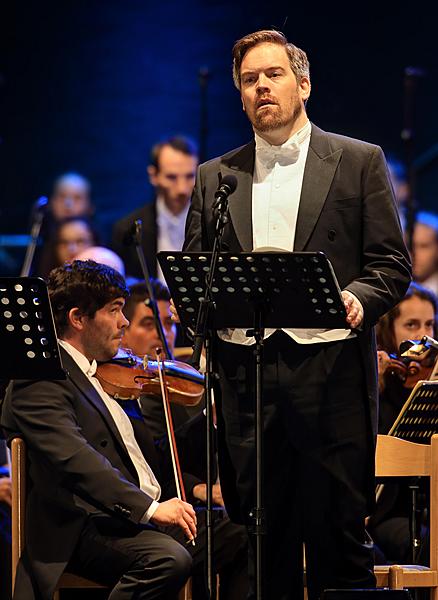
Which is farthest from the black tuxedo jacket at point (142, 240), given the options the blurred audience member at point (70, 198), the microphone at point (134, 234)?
the microphone at point (134, 234)

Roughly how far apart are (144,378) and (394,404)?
1.26 m

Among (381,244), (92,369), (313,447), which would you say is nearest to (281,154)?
(381,244)

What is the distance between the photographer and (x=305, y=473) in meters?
3.47

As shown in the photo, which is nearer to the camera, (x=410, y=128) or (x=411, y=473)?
(x=411, y=473)

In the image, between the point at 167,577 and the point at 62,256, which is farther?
the point at 62,256

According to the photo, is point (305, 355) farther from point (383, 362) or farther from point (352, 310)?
point (383, 362)

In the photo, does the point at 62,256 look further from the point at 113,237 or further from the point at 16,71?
the point at 16,71

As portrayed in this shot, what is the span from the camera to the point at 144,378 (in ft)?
13.3

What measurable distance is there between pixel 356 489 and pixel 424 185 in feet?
13.7

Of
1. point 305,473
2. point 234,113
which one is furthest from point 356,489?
Result: point 234,113

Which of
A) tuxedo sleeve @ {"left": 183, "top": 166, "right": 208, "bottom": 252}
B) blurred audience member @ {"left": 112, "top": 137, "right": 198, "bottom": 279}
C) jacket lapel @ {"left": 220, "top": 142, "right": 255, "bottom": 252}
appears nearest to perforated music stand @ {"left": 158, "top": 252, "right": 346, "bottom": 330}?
jacket lapel @ {"left": 220, "top": 142, "right": 255, "bottom": 252}

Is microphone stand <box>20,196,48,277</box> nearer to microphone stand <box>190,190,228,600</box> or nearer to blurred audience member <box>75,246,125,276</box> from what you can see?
blurred audience member <box>75,246,125,276</box>

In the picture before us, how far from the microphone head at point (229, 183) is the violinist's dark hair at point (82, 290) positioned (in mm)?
823

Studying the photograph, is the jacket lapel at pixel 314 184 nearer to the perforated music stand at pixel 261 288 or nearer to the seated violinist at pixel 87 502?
the perforated music stand at pixel 261 288
